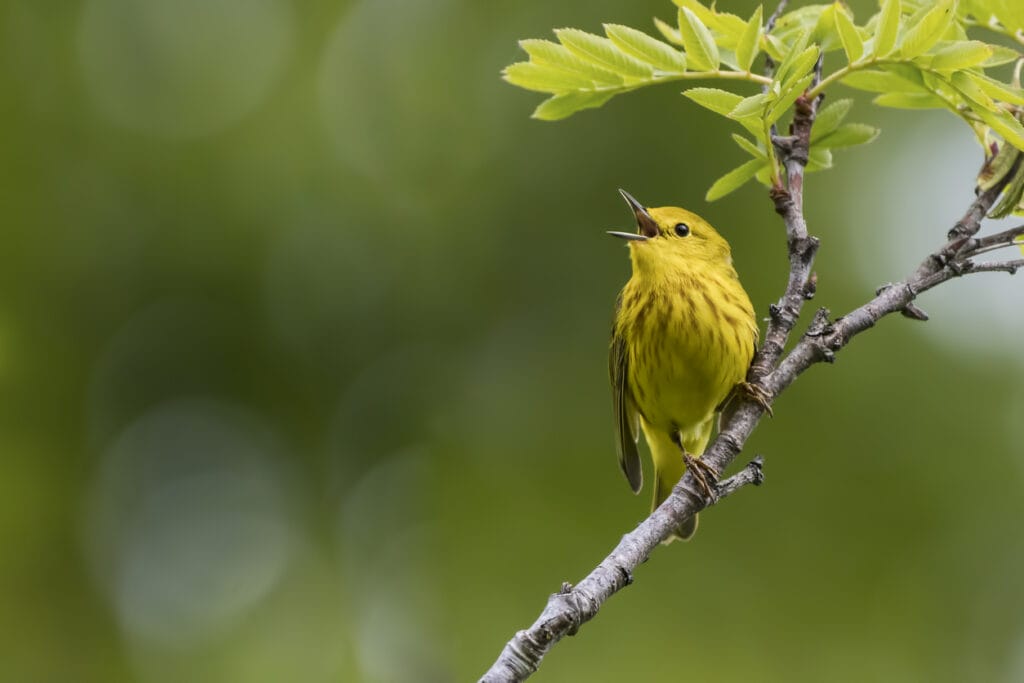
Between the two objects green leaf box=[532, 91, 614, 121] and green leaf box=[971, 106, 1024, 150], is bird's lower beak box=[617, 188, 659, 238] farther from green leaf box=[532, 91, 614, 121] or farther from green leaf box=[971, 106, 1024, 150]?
green leaf box=[971, 106, 1024, 150]

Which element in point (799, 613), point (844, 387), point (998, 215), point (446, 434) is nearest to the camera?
point (998, 215)

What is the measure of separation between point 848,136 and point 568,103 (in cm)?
80

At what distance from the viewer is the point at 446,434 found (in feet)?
22.0

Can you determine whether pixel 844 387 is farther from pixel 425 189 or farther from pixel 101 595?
pixel 101 595

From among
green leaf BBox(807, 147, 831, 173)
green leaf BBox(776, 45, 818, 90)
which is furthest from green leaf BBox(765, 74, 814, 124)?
green leaf BBox(807, 147, 831, 173)

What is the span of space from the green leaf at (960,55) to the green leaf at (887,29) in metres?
0.10

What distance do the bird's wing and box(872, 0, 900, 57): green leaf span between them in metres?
2.10

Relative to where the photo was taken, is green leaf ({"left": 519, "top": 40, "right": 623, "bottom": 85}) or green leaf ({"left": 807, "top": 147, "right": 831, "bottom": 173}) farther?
green leaf ({"left": 807, "top": 147, "right": 831, "bottom": 173})

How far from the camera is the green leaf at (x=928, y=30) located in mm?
2416

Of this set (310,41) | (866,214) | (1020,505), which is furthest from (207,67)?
(1020,505)

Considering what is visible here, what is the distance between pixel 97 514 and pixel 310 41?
134 inches

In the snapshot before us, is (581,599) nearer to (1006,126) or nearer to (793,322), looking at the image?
(793,322)

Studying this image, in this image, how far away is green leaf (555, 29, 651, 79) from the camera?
268 centimetres

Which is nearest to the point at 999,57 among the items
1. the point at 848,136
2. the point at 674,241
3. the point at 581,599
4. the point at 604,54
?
the point at 848,136
